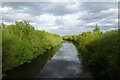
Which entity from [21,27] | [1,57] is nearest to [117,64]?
[1,57]

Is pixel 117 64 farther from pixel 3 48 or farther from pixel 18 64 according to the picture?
pixel 18 64

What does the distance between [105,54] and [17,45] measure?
57.0 ft

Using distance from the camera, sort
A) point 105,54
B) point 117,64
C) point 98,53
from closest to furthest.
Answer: point 117,64 < point 105,54 < point 98,53

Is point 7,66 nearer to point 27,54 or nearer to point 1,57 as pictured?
point 1,57

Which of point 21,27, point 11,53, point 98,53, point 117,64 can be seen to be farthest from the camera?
point 21,27

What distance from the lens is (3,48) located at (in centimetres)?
3325

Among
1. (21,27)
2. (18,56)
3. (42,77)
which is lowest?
(42,77)

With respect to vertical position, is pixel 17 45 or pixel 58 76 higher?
pixel 17 45

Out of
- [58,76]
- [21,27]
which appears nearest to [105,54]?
[58,76]

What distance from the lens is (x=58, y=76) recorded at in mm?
31609

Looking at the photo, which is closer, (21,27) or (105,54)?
(105,54)

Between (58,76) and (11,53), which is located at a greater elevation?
(11,53)

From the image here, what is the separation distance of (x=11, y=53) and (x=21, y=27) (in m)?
21.0

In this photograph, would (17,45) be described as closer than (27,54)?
Yes
